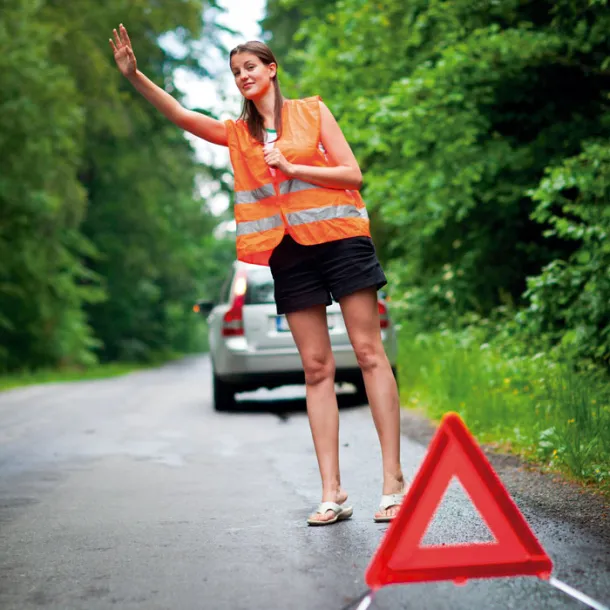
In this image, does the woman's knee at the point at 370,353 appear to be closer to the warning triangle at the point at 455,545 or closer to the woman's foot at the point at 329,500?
the woman's foot at the point at 329,500

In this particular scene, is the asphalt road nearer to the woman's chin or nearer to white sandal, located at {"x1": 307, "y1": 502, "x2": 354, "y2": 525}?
white sandal, located at {"x1": 307, "y1": 502, "x2": 354, "y2": 525}

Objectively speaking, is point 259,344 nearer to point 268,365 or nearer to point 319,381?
point 268,365

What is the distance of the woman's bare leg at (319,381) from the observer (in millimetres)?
5004

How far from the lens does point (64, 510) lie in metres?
5.54

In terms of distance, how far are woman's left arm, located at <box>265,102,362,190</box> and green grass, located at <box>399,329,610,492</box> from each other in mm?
2085

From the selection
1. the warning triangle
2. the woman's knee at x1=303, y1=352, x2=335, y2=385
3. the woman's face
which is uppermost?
the woman's face

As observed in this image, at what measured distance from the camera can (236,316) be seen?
11.8 metres

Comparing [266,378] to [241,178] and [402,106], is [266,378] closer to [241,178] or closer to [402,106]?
[402,106]

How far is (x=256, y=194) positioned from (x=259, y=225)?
138mm

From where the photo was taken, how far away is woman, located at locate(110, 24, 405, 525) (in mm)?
4855

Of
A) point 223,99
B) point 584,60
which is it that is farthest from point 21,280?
point 584,60

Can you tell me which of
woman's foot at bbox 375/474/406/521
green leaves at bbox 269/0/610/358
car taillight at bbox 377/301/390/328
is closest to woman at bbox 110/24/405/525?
woman's foot at bbox 375/474/406/521

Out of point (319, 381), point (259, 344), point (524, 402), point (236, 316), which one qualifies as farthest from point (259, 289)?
point (319, 381)

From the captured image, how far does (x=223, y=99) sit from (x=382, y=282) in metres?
18.9
